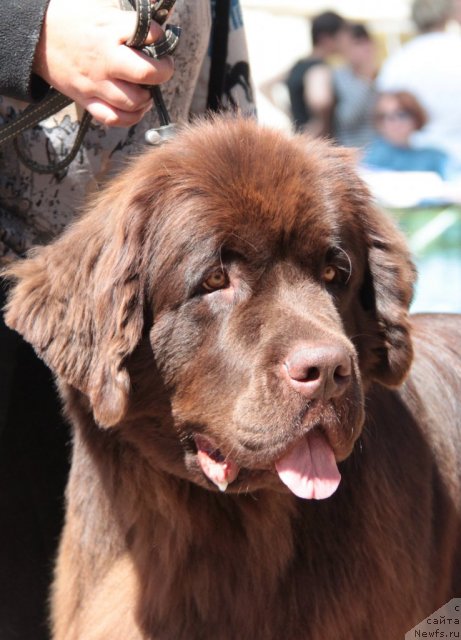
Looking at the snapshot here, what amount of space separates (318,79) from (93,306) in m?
7.73

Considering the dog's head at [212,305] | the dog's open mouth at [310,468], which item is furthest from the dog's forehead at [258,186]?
the dog's open mouth at [310,468]

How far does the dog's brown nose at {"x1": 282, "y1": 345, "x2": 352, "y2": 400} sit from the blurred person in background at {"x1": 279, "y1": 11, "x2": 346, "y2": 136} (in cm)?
717

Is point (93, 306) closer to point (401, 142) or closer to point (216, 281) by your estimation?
point (216, 281)

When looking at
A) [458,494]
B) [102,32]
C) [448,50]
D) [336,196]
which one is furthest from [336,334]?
[448,50]

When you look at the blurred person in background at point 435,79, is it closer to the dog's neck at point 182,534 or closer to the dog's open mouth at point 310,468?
the dog's neck at point 182,534

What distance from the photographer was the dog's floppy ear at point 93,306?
113 inches

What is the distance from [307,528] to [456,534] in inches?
31.4

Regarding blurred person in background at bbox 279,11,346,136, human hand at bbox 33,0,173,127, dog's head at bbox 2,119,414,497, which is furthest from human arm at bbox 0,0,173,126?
blurred person in background at bbox 279,11,346,136

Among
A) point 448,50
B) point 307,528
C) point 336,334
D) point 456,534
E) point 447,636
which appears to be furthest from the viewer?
point 448,50

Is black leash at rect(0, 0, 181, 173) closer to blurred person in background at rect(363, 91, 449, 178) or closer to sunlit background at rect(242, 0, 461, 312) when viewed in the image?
blurred person in background at rect(363, 91, 449, 178)

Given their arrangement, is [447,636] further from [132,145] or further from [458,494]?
[132,145]

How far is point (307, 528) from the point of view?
3.19 metres

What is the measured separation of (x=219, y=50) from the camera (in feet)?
12.5

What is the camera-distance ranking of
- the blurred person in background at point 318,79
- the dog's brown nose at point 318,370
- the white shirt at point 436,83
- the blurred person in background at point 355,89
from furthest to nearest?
the blurred person in background at point 318,79, the blurred person in background at point 355,89, the white shirt at point 436,83, the dog's brown nose at point 318,370
